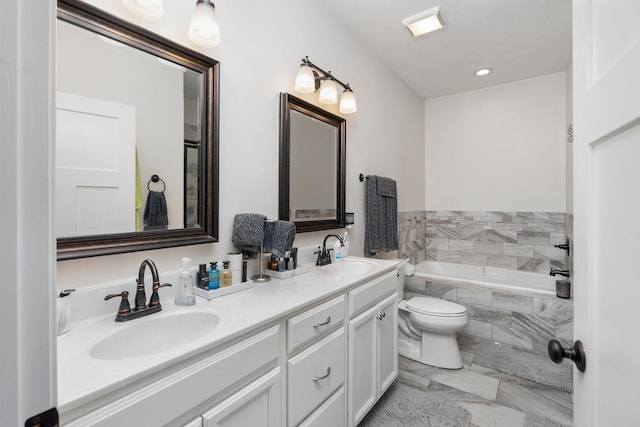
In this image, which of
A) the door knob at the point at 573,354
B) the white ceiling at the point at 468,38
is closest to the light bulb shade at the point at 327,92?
the white ceiling at the point at 468,38

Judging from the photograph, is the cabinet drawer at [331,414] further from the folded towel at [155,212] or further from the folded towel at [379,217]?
the folded towel at [379,217]

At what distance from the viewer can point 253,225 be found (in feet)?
4.71

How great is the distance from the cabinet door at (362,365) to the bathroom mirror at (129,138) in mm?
904

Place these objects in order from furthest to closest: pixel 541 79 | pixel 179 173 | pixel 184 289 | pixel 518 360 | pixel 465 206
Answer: pixel 465 206
pixel 541 79
pixel 518 360
pixel 179 173
pixel 184 289

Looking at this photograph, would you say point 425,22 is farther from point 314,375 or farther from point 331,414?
point 331,414

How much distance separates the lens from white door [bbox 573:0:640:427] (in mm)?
486

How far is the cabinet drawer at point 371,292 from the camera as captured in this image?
152cm

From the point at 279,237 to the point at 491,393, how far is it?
187cm

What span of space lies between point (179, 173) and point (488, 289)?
2653mm

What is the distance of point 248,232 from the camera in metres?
1.43

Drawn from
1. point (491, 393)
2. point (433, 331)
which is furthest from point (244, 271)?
point (491, 393)

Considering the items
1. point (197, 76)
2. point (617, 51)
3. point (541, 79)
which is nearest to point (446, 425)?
point (617, 51)

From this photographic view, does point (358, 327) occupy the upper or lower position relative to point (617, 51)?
lower

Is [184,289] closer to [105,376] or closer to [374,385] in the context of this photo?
[105,376]
